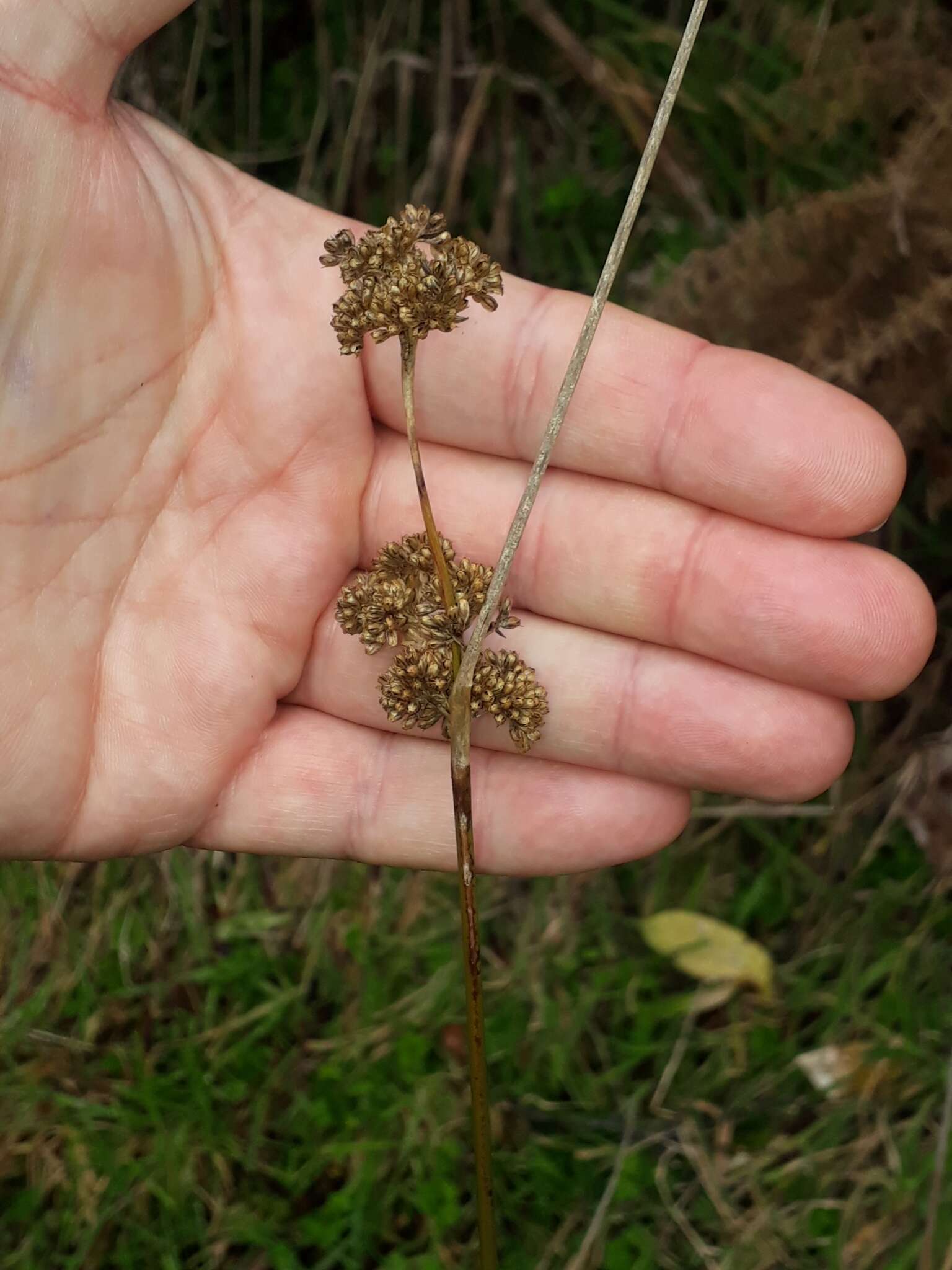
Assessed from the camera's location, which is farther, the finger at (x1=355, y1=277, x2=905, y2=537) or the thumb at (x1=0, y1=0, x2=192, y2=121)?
the finger at (x1=355, y1=277, x2=905, y2=537)

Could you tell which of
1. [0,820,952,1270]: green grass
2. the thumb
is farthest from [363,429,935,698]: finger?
[0,820,952,1270]: green grass

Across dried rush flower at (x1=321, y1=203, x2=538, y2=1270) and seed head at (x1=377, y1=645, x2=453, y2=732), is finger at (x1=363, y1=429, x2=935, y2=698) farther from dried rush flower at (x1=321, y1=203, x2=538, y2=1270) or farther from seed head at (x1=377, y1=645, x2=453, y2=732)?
seed head at (x1=377, y1=645, x2=453, y2=732)

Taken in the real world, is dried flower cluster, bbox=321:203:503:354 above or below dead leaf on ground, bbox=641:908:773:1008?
above

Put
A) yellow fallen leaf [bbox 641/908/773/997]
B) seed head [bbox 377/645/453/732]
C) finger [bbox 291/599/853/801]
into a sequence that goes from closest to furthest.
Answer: seed head [bbox 377/645/453/732] < finger [bbox 291/599/853/801] < yellow fallen leaf [bbox 641/908/773/997]

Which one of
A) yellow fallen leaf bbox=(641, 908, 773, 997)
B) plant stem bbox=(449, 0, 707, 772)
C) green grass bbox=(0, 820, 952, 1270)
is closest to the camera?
A: plant stem bbox=(449, 0, 707, 772)

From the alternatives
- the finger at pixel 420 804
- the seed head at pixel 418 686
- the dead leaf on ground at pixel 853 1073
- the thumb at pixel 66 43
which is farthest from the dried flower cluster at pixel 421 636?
the dead leaf on ground at pixel 853 1073

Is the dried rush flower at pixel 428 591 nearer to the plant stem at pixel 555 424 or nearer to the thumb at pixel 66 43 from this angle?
the plant stem at pixel 555 424

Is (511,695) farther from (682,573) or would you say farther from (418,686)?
(682,573)
